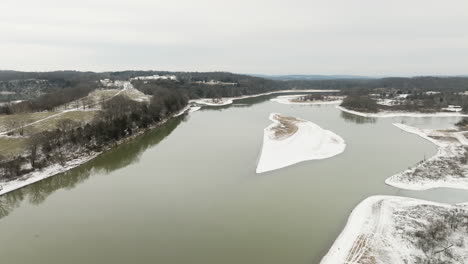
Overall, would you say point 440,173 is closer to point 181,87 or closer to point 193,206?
point 193,206

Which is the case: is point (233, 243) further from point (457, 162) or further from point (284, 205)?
point (457, 162)

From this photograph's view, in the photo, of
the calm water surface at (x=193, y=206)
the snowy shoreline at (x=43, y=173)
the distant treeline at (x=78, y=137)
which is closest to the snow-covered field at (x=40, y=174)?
the snowy shoreline at (x=43, y=173)

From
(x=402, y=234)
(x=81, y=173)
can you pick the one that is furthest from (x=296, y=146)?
(x=81, y=173)

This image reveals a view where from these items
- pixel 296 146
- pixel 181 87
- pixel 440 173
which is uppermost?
pixel 181 87

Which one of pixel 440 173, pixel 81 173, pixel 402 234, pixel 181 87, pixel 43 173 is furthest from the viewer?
pixel 181 87

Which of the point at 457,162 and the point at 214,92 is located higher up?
the point at 214,92

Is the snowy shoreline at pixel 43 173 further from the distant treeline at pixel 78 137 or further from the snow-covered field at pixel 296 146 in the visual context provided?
the snow-covered field at pixel 296 146

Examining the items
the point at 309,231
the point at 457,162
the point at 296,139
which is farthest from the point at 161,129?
the point at 457,162
